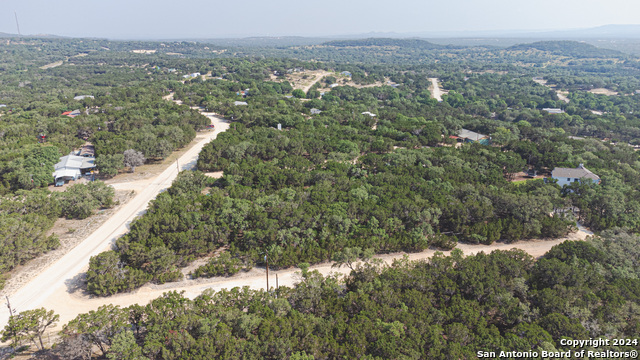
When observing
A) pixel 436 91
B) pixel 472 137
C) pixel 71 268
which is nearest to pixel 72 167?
pixel 71 268

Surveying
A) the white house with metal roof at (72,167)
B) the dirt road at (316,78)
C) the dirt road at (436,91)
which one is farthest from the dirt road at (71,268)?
the dirt road at (436,91)

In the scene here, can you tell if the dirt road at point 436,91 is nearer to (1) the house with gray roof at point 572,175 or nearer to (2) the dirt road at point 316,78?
(2) the dirt road at point 316,78

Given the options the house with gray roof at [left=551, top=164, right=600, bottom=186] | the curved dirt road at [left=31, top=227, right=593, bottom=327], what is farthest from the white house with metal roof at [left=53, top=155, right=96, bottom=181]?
the house with gray roof at [left=551, top=164, right=600, bottom=186]

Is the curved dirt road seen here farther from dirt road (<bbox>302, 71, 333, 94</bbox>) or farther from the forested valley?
dirt road (<bbox>302, 71, 333, 94</bbox>)

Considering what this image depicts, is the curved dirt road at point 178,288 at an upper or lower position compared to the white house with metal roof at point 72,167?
lower

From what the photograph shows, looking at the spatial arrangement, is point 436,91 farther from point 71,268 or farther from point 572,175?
point 71,268

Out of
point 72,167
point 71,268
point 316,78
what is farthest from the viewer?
point 316,78
